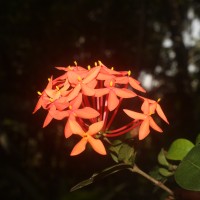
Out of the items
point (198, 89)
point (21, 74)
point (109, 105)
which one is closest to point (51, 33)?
point (21, 74)

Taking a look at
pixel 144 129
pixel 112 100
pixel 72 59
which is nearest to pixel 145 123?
pixel 144 129

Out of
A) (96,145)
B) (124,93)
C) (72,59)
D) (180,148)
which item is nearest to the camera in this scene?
(96,145)

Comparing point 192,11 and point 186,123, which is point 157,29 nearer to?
point 192,11

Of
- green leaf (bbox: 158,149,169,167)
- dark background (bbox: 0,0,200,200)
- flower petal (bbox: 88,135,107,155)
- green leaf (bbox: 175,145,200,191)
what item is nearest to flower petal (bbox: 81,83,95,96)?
flower petal (bbox: 88,135,107,155)

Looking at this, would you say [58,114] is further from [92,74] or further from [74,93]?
[92,74]

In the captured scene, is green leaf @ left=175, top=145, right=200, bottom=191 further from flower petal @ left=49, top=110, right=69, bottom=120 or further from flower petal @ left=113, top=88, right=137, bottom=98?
flower petal @ left=49, top=110, right=69, bottom=120
